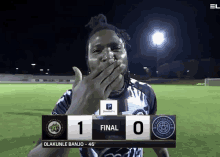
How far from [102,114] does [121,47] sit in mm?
429

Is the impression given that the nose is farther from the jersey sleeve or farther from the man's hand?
the jersey sleeve

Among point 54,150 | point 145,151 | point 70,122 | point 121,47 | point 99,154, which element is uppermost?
point 121,47

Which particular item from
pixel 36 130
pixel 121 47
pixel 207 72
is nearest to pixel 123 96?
pixel 121 47

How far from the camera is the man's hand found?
1.99 ft

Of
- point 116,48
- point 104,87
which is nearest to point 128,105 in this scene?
point 116,48

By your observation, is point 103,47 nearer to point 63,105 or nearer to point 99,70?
point 99,70

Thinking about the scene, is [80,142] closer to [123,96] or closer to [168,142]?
[168,142]

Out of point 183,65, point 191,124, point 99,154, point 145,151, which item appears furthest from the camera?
point 183,65

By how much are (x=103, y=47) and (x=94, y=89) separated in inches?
12.3

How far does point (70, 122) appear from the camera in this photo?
22.2 inches
